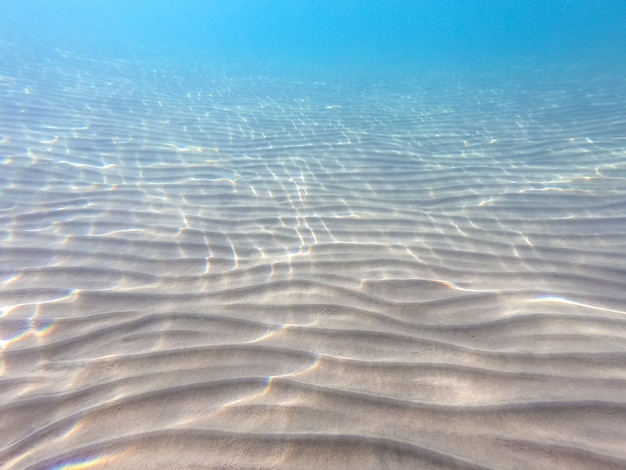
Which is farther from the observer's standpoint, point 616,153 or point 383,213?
point 616,153

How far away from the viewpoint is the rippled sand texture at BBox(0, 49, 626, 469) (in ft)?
6.13

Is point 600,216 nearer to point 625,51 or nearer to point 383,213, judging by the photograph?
point 383,213

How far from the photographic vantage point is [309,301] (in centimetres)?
301

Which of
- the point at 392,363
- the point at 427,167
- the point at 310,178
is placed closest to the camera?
the point at 392,363

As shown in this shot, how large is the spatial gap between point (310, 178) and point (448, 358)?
13.2ft

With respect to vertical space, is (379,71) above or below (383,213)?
above

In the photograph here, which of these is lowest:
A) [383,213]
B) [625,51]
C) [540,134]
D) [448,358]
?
[448,358]

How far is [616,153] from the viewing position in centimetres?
606

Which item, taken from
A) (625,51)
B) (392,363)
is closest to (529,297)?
(392,363)

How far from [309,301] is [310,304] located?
44 millimetres

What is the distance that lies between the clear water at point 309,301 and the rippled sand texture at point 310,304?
0.06 ft

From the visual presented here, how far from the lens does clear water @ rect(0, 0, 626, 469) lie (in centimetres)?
187

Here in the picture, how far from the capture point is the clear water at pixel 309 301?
187 cm

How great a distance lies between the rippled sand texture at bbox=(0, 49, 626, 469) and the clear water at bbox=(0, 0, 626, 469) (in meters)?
0.02
